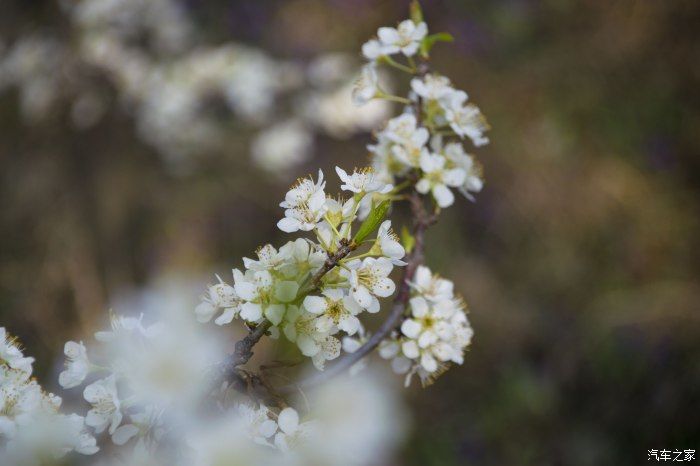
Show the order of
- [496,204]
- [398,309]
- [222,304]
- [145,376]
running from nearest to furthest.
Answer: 1. [145,376]
2. [222,304]
3. [398,309]
4. [496,204]

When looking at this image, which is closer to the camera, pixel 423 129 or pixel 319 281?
pixel 319 281

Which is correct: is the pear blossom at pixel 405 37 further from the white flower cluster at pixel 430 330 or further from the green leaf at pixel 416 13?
the white flower cluster at pixel 430 330

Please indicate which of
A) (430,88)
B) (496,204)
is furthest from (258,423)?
(496,204)

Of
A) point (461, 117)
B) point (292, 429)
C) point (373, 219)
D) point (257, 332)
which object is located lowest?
point (292, 429)

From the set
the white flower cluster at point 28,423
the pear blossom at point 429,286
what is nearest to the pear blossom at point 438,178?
the pear blossom at point 429,286

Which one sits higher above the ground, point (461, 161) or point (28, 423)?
point (461, 161)

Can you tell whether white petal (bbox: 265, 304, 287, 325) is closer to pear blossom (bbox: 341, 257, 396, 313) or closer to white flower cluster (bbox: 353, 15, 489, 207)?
pear blossom (bbox: 341, 257, 396, 313)

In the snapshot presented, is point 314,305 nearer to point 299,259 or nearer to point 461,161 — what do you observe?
point 299,259

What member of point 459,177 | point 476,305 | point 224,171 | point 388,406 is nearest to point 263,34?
point 224,171
